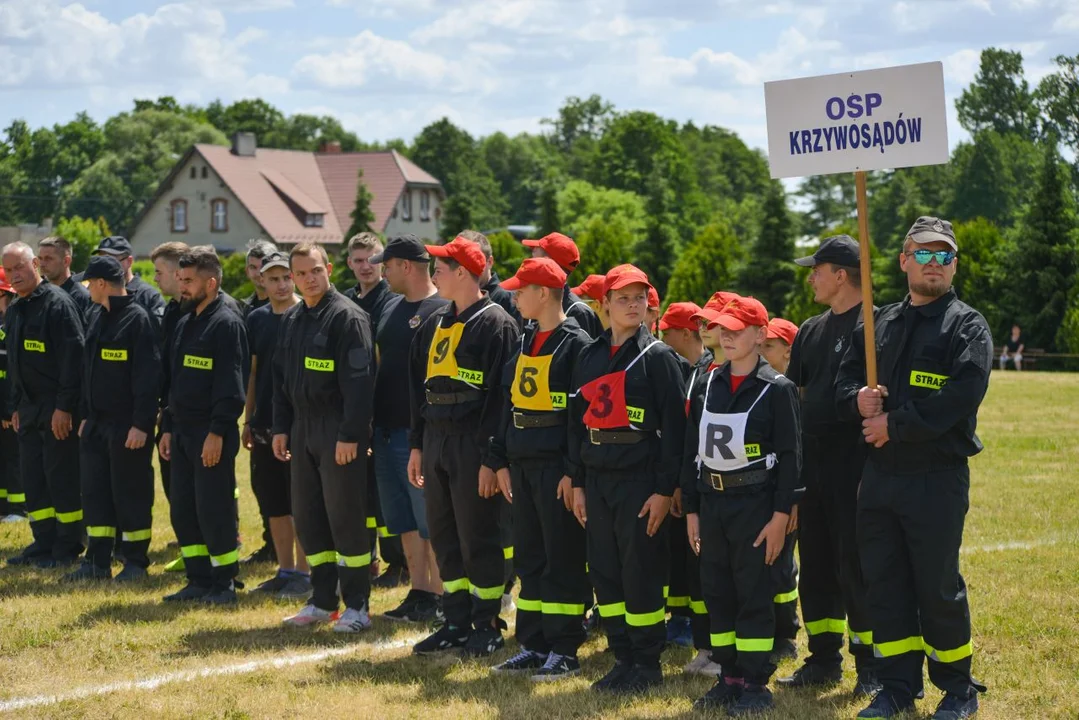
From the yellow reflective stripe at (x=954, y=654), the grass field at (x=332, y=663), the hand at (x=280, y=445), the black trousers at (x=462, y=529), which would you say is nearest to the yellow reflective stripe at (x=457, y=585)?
the black trousers at (x=462, y=529)

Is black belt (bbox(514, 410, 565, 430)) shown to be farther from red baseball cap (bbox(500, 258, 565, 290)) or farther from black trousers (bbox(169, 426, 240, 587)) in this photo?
black trousers (bbox(169, 426, 240, 587))

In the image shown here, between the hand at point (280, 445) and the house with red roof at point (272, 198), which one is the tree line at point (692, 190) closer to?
the house with red roof at point (272, 198)

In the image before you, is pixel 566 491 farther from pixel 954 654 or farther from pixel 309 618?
pixel 309 618

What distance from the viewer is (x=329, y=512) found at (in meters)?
8.39

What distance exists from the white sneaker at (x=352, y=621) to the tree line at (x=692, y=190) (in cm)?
2790

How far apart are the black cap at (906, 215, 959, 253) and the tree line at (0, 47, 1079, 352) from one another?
28845mm

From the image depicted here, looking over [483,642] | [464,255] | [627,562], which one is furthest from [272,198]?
[627,562]

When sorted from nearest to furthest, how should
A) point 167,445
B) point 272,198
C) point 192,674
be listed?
point 192,674, point 167,445, point 272,198

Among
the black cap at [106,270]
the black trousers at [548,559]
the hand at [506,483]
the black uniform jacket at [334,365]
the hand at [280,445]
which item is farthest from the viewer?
the black cap at [106,270]

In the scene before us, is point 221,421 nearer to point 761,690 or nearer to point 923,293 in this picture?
point 761,690

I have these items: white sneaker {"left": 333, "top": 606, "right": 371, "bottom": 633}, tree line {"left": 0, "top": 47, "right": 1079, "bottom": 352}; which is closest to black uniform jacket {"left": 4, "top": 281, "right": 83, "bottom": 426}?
white sneaker {"left": 333, "top": 606, "right": 371, "bottom": 633}

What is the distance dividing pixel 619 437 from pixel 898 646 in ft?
5.91

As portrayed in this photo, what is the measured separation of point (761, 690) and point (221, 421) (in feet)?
15.5

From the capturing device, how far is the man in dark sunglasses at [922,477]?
19.7 feet
